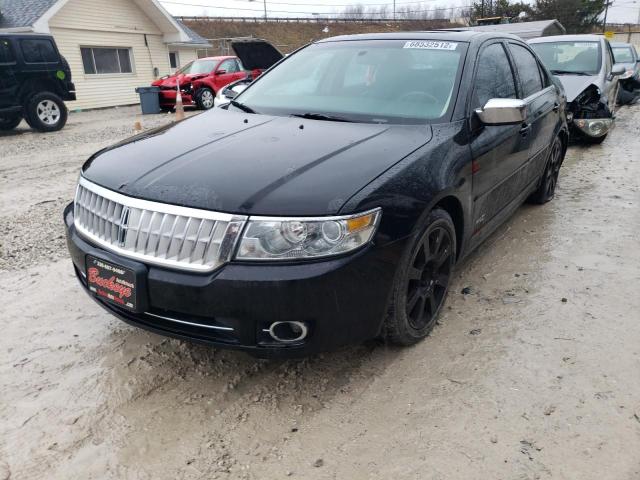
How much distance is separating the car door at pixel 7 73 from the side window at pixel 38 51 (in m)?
0.26

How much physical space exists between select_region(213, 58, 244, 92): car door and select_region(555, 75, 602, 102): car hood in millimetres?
10242

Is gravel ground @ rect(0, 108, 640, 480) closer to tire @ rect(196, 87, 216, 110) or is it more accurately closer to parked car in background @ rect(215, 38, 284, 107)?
parked car in background @ rect(215, 38, 284, 107)

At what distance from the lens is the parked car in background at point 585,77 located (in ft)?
25.4

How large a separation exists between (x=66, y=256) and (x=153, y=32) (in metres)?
18.9

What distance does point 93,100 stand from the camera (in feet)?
59.6

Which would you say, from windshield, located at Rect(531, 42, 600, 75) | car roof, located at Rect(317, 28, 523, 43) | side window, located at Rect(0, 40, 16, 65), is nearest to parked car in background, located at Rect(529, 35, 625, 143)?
windshield, located at Rect(531, 42, 600, 75)

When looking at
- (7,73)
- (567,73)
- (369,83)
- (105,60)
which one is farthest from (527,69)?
(105,60)

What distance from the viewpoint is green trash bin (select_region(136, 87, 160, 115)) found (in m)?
14.7

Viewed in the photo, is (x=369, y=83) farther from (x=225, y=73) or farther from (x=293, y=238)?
(x=225, y=73)

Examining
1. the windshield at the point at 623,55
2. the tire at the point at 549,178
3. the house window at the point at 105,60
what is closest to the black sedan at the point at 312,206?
the tire at the point at 549,178

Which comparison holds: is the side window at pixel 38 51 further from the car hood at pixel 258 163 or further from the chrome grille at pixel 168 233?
the chrome grille at pixel 168 233

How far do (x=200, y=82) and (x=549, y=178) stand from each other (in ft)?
40.0

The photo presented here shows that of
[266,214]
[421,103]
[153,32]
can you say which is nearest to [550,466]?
[266,214]

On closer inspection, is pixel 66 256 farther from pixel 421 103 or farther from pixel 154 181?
pixel 421 103
